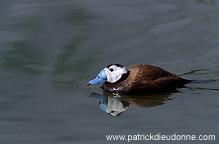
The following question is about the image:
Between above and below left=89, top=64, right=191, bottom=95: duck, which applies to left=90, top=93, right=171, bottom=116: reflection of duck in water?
below

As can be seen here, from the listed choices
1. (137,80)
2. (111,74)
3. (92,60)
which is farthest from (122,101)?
(92,60)

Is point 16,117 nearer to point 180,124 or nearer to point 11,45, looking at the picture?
point 180,124

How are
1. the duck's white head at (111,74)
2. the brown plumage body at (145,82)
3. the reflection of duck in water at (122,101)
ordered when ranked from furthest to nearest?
the duck's white head at (111,74)
the brown plumage body at (145,82)
the reflection of duck in water at (122,101)

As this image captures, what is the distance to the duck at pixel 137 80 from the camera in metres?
9.21

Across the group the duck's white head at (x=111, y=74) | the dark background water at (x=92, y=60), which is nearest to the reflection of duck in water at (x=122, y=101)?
the dark background water at (x=92, y=60)

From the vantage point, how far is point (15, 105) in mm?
8742

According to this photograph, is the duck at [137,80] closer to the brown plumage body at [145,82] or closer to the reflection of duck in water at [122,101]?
the brown plumage body at [145,82]

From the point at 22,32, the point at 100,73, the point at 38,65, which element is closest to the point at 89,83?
the point at 100,73

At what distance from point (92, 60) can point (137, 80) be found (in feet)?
5.54

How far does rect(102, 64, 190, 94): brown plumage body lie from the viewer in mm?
9203

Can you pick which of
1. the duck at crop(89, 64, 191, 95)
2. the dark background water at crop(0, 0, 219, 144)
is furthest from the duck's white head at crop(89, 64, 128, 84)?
the dark background water at crop(0, 0, 219, 144)

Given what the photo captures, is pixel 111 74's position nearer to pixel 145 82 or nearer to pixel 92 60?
pixel 145 82

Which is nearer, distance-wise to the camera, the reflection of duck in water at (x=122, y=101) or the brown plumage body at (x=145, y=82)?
the reflection of duck in water at (x=122, y=101)

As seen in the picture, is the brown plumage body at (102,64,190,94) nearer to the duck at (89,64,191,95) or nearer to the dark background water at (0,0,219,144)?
the duck at (89,64,191,95)
